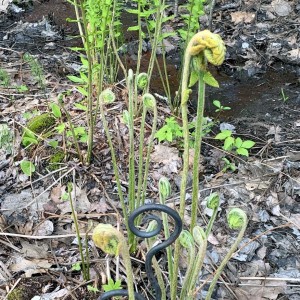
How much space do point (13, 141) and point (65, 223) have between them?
851mm

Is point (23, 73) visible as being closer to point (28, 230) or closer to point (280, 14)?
point (28, 230)

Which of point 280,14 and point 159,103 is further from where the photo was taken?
point 280,14

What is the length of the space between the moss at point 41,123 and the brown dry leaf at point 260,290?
1.74m

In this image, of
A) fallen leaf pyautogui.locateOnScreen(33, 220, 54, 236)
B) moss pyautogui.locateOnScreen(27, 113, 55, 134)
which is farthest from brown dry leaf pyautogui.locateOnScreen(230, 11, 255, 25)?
fallen leaf pyautogui.locateOnScreen(33, 220, 54, 236)

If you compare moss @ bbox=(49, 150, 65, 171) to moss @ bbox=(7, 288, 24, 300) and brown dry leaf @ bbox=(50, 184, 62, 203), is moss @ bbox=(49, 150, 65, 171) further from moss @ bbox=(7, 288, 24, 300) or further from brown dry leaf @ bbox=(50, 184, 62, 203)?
moss @ bbox=(7, 288, 24, 300)

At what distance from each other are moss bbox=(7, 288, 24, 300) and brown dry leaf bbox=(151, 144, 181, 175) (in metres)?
1.19

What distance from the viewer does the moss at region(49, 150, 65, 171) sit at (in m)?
2.99

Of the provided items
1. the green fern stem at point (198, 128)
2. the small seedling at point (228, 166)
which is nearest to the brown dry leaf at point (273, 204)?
the small seedling at point (228, 166)

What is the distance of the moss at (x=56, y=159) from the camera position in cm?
299

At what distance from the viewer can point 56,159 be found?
3.02m

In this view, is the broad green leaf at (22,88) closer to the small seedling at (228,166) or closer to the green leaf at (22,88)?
the green leaf at (22,88)

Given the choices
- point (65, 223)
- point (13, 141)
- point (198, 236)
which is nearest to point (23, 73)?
point (13, 141)

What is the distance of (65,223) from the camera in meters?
2.62

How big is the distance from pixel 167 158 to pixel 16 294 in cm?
134
